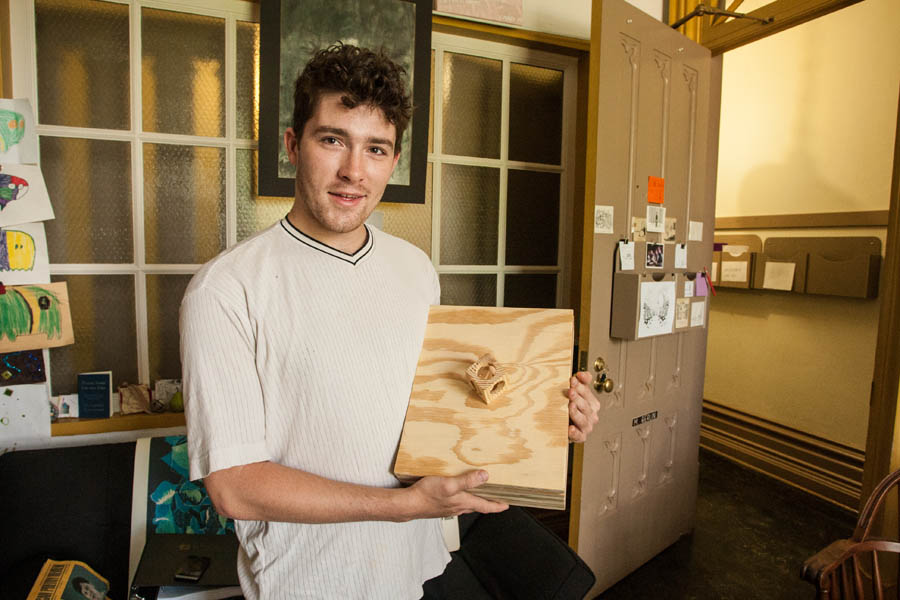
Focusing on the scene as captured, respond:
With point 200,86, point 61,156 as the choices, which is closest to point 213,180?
point 200,86

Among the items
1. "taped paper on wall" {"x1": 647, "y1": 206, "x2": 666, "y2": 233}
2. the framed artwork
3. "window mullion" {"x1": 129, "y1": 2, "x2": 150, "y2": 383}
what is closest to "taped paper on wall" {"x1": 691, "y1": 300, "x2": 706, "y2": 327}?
"taped paper on wall" {"x1": 647, "y1": 206, "x2": 666, "y2": 233}

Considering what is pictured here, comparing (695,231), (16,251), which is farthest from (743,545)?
(16,251)

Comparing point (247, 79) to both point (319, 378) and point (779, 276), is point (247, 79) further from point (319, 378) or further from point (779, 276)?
point (779, 276)

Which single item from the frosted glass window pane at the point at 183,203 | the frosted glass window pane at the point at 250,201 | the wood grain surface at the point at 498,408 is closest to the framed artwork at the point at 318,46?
the frosted glass window pane at the point at 250,201

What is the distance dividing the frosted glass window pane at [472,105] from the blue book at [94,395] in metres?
1.56

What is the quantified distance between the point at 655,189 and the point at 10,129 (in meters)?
2.25

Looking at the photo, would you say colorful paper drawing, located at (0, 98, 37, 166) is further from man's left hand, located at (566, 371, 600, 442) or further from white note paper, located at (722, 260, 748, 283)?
white note paper, located at (722, 260, 748, 283)

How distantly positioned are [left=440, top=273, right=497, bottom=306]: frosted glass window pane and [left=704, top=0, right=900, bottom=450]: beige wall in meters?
2.10

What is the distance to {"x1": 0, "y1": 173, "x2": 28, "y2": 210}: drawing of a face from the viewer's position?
5.38 feet

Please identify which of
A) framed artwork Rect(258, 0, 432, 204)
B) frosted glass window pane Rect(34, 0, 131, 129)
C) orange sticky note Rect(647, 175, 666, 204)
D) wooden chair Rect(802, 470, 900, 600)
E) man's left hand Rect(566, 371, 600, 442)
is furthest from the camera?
orange sticky note Rect(647, 175, 666, 204)

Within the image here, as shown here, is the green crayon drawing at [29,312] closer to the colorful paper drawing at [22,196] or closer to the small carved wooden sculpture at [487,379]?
the colorful paper drawing at [22,196]

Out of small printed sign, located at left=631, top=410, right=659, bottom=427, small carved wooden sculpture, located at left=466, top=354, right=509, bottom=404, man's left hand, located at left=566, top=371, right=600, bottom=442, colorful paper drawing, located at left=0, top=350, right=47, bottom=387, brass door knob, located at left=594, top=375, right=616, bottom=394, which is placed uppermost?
small carved wooden sculpture, located at left=466, top=354, right=509, bottom=404

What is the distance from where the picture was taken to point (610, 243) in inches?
79.0

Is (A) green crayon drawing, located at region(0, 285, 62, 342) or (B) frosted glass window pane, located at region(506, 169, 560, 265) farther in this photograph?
(B) frosted glass window pane, located at region(506, 169, 560, 265)
